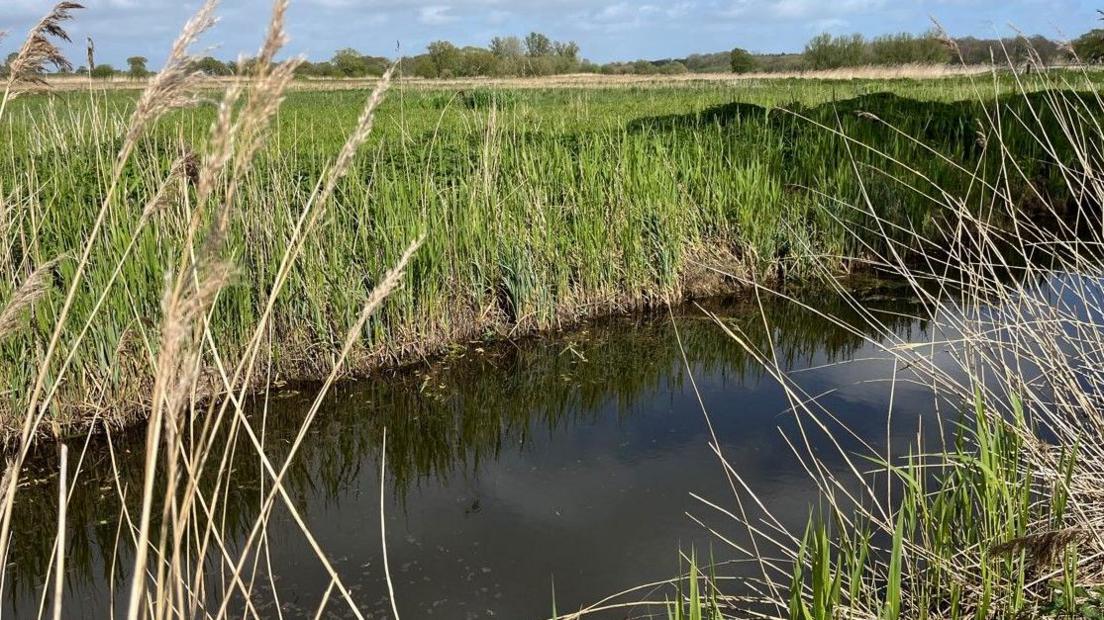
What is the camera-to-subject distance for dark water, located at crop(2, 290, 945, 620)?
117 inches

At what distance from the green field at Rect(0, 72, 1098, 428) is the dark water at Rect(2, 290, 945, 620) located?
1.11 feet

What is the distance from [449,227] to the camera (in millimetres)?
5094

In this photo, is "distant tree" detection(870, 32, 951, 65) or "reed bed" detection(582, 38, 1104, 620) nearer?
"reed bed" detection(582, 38, 1104, 620)

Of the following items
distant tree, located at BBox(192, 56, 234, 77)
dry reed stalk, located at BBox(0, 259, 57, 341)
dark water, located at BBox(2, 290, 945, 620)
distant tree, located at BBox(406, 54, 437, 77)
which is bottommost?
dark water, located at BBox(2, 290, 945, 620)

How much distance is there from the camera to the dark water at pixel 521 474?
2973 millimetres

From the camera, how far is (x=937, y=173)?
701cm

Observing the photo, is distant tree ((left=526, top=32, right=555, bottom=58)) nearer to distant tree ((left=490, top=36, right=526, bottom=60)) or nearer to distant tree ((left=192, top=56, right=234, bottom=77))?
distant tree ((left=490, top=36, right=526, bottom=60))

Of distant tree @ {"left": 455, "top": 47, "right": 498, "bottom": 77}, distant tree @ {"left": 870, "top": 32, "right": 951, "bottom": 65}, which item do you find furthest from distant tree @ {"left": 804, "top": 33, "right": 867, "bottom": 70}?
distant tree @ {"left": 455, "top": 47, "right": 498, "bottom": 77}

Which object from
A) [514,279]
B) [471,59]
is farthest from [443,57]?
[514,279]

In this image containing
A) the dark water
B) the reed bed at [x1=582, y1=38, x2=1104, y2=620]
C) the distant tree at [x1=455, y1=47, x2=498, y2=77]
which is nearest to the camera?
the reed bed at [x1=582, y1=38, x2=1104, y2=620]

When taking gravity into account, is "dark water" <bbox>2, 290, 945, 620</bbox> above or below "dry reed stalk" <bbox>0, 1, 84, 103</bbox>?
below

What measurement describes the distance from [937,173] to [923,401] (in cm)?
345

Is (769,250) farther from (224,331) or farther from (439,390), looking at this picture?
(224,331)

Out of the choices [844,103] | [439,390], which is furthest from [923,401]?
[844,103]
